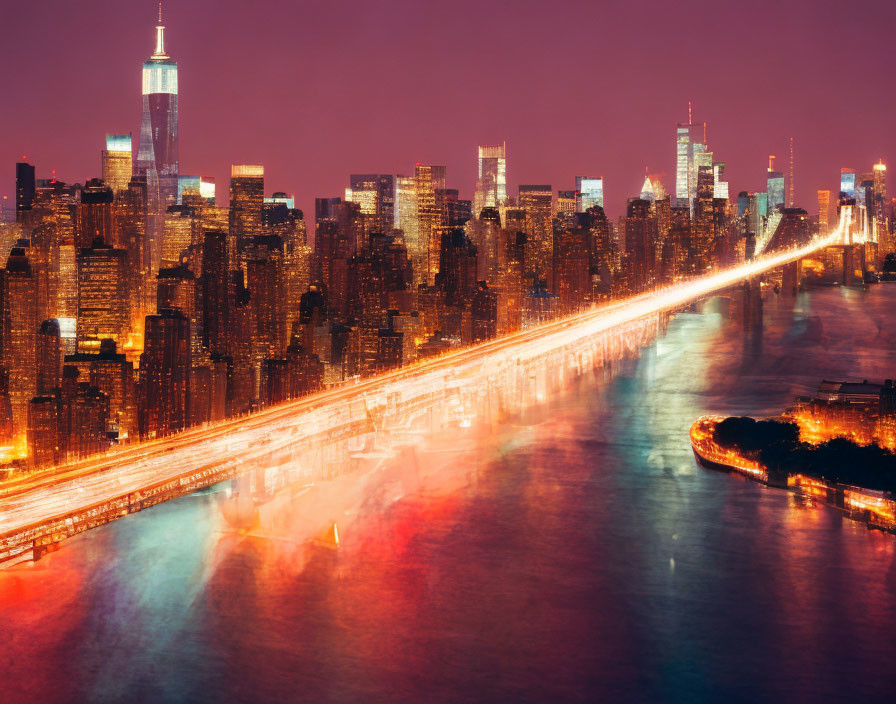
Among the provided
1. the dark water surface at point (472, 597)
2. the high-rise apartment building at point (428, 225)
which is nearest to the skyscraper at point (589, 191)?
the high-rise apartment building at point (428, 225)

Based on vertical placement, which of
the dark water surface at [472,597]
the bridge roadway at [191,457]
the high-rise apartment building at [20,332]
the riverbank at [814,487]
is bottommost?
the dark water surface at [472,597]

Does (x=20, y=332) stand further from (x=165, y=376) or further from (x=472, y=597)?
(x=472, y=597)

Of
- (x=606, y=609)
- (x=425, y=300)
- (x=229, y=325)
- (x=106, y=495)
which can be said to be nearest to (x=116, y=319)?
(x=229, y=325)

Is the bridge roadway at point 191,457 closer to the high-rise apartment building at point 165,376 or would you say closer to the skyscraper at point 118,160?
the high-rise apartment building at point 165,376

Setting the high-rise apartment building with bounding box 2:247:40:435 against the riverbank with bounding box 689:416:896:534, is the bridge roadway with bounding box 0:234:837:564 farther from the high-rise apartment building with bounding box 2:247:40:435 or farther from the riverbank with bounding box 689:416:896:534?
the high-rise apartment building with bounding box 2:247:40:435

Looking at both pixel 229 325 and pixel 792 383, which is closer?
pixel 792 383

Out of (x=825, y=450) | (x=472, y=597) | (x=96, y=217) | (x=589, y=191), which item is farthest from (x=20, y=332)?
(x=589, y=191)

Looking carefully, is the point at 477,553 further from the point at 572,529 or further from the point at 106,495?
the point at 106,495
